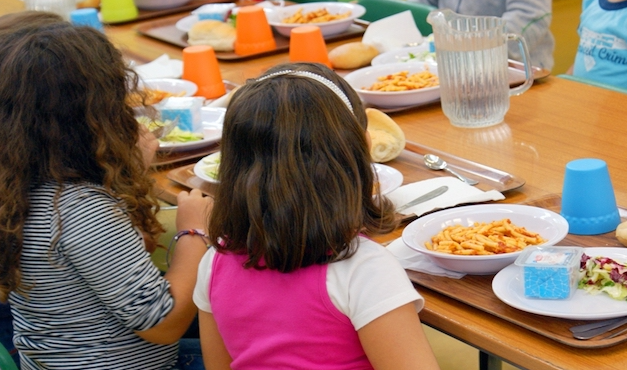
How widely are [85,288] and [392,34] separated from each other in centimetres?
139

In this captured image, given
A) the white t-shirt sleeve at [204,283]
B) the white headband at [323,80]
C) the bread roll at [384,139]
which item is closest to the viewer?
the white headband at [323,80]

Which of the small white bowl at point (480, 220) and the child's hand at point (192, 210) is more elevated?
the small white bowl at point (480, 220)

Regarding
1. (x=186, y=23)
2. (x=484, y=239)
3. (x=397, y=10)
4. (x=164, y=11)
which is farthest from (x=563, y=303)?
(x=164, y=11)

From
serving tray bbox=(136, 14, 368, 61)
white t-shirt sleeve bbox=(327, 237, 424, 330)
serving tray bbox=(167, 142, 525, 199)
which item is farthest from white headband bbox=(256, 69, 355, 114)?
serving tray bbox=(136, 14, 368, 61)

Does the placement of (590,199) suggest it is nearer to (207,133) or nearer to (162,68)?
(207,133)

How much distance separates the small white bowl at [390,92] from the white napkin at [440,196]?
484mm

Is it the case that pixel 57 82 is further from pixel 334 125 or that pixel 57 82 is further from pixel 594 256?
pixel 594 256

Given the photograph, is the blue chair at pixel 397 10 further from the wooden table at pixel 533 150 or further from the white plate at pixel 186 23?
the wooden table at pixel 533 150

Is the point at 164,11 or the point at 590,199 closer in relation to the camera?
the point at 590,199

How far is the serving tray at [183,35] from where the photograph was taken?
244 cm

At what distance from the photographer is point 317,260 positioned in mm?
992

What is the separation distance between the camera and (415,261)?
1.12 m

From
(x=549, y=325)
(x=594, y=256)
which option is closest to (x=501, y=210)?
(x=594, y=256)

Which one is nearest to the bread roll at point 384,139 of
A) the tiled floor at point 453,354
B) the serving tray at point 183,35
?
the tiled floor at point 453,354
